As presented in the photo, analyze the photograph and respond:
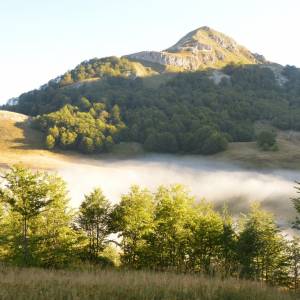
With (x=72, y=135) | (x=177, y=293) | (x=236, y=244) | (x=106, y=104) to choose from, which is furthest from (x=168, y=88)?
(x=177, y=293)

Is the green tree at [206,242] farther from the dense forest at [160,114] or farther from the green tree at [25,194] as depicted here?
the dense forest at [160,114]

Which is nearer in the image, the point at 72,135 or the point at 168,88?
the point at 72,135

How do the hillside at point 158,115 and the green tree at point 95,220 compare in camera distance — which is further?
the hillside at point 158,115

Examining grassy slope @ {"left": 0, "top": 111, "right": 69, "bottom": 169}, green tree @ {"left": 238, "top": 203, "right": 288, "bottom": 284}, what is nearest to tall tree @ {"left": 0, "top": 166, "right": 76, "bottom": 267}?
green tree @ {"left": 238, "top": 203, "right": 288, "bottom": 284}

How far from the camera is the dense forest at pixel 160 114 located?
454 feet

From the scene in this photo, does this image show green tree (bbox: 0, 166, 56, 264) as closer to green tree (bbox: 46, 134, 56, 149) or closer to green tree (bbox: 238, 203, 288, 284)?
green tree (bbox: 238, 203, 288, 284)

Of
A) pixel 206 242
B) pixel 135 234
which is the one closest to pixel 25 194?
pixel 135 234

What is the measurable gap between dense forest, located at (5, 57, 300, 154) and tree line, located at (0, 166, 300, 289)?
97657mm

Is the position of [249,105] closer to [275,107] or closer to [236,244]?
[275,107]

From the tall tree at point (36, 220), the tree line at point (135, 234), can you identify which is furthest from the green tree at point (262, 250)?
the tall tree at point (36, 220)

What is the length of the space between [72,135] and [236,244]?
11570 cm

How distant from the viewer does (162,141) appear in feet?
455

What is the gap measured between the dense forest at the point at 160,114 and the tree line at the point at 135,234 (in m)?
97.7

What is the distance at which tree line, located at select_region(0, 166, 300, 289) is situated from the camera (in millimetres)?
25703
